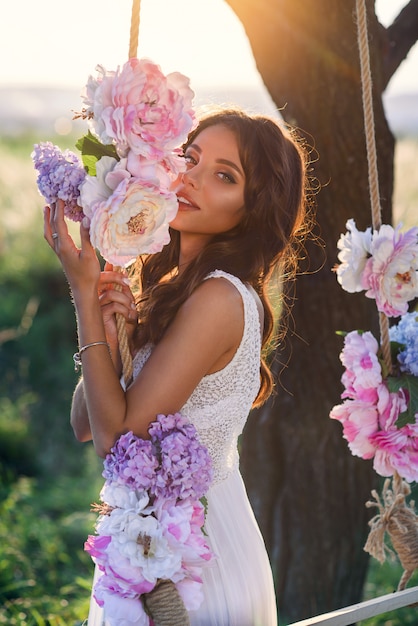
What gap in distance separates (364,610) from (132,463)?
689mm

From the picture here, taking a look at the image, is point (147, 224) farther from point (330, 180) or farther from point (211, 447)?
point (330, 180)

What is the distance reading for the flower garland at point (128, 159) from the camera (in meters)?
1.62

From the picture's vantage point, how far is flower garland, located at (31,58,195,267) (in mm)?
1617

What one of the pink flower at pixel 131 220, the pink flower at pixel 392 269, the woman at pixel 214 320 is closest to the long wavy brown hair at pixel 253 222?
the woman at pixel 214 320

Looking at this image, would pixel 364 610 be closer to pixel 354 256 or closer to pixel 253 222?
pixel 354 256

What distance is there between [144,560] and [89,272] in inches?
22.8

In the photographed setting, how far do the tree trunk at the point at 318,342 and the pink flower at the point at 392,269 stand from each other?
89 centimetres

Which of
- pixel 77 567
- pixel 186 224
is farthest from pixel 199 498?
pixel 77 567

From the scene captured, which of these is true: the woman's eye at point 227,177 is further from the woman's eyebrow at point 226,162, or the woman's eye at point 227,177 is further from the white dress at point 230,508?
the white dress at point 230,508

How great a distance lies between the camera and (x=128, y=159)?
165 cm

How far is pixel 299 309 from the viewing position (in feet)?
10.4

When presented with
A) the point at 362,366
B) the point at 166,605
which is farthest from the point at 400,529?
the point at 166,605

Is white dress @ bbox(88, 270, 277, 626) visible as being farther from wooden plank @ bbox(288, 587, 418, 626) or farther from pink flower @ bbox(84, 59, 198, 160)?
pink flower @ bbox(84, 59, 198, 160)

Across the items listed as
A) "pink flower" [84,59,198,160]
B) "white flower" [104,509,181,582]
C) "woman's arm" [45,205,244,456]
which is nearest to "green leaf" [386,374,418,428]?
"woman's arm" [45,205,244,456]
